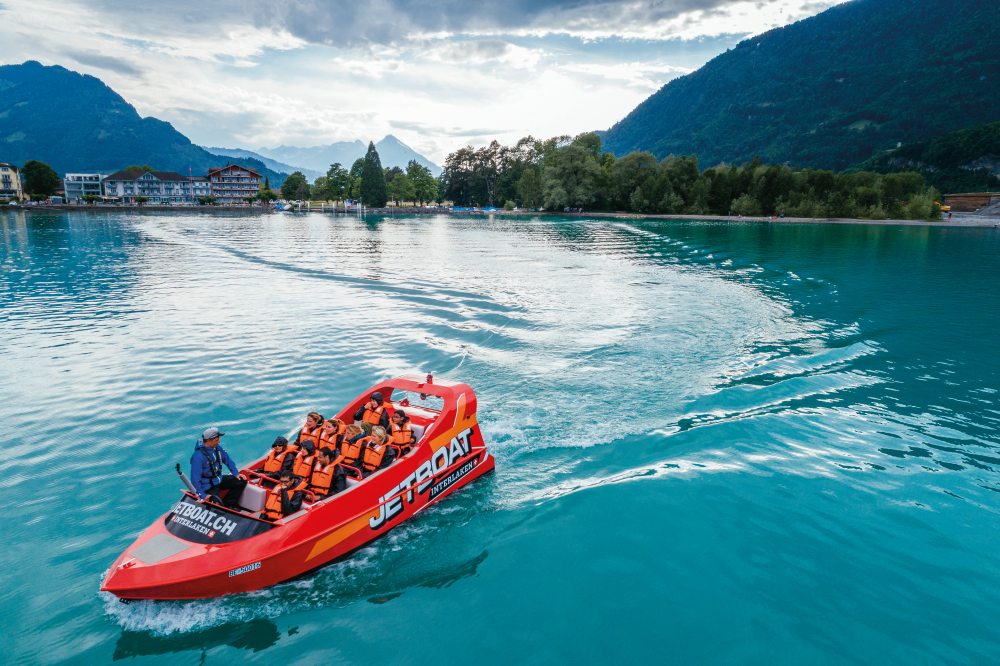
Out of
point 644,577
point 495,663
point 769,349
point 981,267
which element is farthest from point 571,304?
point 981,267

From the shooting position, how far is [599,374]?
65.3ft

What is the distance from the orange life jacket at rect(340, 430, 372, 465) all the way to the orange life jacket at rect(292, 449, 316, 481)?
76cm

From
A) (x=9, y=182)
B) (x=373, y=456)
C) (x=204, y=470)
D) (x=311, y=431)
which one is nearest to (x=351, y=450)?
(x=373, y=456)

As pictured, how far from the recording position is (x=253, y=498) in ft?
33.9

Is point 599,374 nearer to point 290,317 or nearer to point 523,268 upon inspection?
point 290,317

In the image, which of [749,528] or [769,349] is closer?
[749,528]

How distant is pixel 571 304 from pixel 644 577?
23.4m

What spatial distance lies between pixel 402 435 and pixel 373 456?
907 millimetres

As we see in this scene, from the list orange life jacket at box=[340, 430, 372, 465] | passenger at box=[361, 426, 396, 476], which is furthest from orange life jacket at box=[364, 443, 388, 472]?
orange life jacket at box=[340, 430, 372, 465]

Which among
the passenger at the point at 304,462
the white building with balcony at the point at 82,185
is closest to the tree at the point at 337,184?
the white building with balcony at the point at 82,185

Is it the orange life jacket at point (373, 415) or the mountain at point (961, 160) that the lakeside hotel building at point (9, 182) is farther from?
the mountain at point (961, 160)

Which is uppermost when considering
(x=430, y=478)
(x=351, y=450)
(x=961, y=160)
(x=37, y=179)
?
(x=961, y=160)

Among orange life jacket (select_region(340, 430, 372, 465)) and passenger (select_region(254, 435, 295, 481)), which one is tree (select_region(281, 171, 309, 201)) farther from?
orange life jacket (select_region(340, 430, 372, 465))

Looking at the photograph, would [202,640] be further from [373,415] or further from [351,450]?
[373,415]
